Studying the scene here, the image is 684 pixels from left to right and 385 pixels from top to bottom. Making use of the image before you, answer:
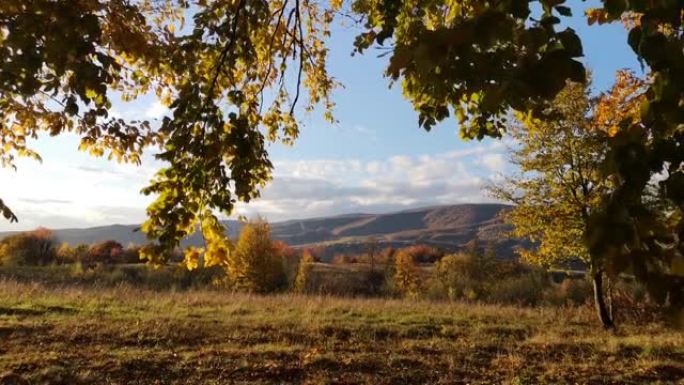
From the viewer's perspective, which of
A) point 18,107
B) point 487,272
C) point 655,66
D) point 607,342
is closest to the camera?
point 655,66

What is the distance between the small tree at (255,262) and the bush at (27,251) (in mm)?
22595

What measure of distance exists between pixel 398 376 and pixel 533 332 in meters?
7.00

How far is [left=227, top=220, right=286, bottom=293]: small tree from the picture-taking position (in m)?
44.5

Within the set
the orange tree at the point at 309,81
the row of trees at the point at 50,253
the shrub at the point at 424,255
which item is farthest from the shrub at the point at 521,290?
the shrub at the point at 424,255

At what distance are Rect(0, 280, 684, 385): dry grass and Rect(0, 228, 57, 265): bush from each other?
136 ft

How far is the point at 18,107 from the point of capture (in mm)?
8188

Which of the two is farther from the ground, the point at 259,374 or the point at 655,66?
the point at 655,66

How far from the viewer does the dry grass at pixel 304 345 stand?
9.46m

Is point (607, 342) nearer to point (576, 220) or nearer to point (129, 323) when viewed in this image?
point (576, 220)

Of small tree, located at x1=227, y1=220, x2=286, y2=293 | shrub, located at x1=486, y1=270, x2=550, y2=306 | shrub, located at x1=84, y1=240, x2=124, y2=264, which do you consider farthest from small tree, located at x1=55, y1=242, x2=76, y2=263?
shrub, located at x1=486, y1=270, x2=550, y2=306

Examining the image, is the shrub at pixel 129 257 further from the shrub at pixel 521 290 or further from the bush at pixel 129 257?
the shrub at pixel 521 290

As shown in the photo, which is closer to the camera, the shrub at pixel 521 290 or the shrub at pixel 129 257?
the shrub at pixel 521 290

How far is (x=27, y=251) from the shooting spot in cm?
5622

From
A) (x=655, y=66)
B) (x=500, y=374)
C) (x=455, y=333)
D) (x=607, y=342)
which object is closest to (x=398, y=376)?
(x=500, y=374)
